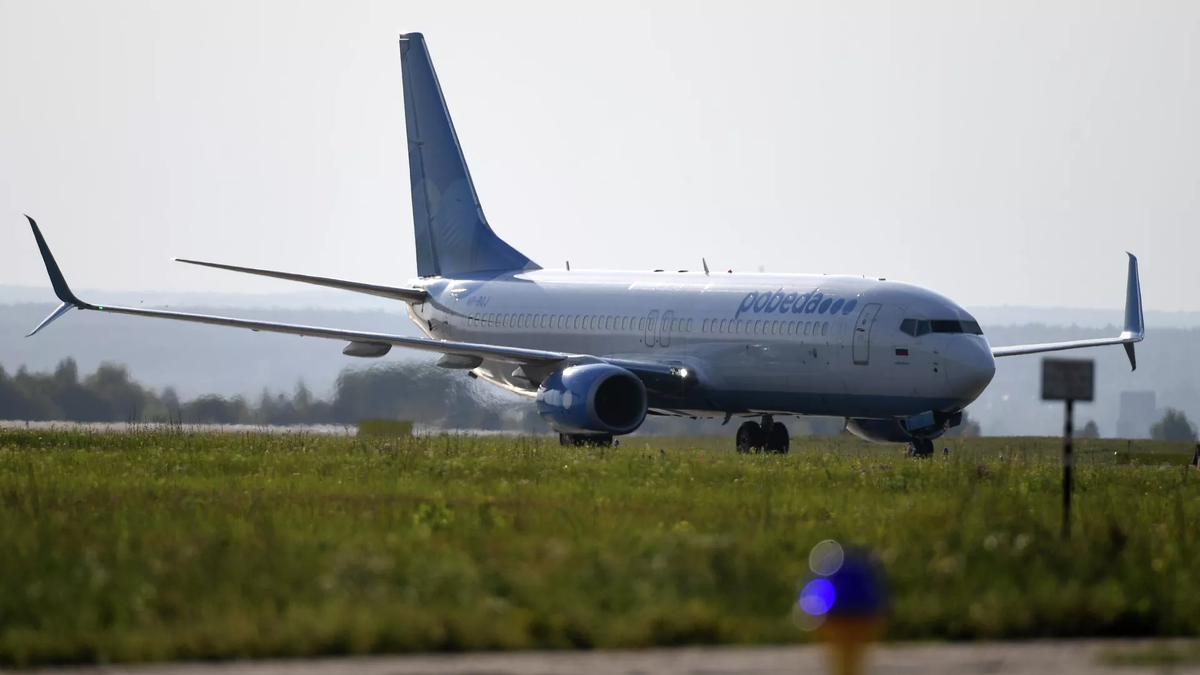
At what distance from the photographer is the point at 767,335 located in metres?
33.8

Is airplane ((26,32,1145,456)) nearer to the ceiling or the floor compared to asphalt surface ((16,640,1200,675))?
nearer to the ceiling

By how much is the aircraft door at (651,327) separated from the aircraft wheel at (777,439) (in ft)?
8.93

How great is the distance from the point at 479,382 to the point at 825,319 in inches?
556

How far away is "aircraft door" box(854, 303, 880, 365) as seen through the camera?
32125 millimetres

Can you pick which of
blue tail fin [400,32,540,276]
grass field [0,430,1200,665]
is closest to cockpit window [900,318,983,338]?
grass field [0,430,1200,665]

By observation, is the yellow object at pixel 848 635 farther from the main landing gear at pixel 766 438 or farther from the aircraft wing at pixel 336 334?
the main landing gear at pixel 766 438

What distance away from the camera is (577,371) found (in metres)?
33.9

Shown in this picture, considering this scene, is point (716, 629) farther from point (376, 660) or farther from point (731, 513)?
point (731, 513)

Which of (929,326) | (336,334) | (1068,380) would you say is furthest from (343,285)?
(1068,380)

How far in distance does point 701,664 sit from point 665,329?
2559 cm

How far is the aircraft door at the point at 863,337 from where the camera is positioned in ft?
105

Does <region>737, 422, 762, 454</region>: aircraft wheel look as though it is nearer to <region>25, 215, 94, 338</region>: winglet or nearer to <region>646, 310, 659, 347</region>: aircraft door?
<region>646, 310, 659, 347</region>: aircraft door

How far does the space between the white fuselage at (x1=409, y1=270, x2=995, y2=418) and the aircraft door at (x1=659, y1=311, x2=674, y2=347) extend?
3cm

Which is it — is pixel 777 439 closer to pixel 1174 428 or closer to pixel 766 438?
pixel 766 438
